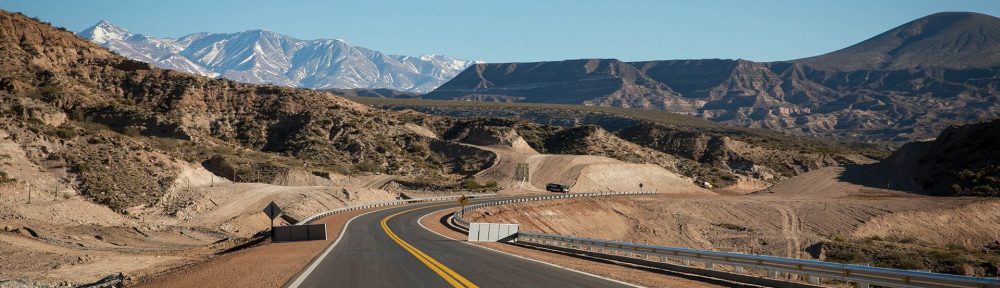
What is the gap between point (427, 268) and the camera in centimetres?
2006

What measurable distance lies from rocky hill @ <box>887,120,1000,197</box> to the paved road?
63.4 metres

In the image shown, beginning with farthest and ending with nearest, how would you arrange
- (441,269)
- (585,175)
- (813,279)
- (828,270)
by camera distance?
(585,175)
(441,269)
(813,279)
(828,270)

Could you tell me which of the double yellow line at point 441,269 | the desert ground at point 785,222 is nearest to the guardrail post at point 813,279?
the double yellow line at point 441,269

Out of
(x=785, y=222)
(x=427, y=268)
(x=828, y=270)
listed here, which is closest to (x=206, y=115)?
(x=785, y=222)

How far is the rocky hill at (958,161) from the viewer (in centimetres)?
7631

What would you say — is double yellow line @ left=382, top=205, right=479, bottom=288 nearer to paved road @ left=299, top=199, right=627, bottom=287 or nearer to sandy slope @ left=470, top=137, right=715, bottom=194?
paved road @ left=299, top=199, right=627, bottom=287

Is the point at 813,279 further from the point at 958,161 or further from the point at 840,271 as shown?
the point at 958,161

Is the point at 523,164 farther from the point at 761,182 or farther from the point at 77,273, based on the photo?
the point at 77,273

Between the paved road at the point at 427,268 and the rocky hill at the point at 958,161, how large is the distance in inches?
2496

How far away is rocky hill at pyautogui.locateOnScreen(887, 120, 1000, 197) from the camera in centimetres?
7631

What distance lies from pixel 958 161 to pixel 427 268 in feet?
263

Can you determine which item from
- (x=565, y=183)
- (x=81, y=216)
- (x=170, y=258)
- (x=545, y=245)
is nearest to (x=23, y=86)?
(x=81, y=216)

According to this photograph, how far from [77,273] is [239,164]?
57.7 m

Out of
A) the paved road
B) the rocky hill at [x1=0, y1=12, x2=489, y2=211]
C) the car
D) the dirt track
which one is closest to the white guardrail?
the paved road
